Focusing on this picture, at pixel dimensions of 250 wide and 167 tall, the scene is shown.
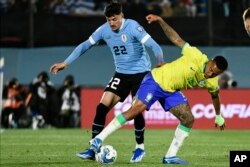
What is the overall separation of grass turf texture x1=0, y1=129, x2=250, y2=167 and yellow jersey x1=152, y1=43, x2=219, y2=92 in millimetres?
1190

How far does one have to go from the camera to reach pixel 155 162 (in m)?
13.8

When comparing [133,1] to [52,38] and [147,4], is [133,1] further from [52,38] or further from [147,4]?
[52,38]

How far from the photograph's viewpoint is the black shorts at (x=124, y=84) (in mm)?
14492

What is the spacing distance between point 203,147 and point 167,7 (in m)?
10.3

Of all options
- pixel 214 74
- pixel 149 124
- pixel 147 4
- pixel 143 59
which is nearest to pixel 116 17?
pixel 143 59

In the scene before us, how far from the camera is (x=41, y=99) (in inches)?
Answer: 1069

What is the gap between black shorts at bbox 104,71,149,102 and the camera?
1449 cm

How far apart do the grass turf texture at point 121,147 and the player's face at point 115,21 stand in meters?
2.14

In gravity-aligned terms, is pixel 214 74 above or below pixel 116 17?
below

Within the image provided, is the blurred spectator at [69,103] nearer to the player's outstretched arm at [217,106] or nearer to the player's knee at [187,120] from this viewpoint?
the player's outstretched arm at [217,106]

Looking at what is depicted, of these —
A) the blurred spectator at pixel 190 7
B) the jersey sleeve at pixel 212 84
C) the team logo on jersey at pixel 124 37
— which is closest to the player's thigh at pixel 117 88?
the team logo on jersey at pixel 124 37

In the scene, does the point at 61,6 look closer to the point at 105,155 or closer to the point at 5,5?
the point at 5,5

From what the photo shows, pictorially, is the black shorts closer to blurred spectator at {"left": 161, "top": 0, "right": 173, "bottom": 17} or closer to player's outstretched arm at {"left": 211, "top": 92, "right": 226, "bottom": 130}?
player's outstretched arm at {"left": 211, "top": 92, "right": 226, "bottom": 130}

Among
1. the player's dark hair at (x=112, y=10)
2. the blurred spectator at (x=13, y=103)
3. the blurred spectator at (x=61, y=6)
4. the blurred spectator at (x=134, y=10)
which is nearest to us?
the player's dark hair at (x=112, y=10)
